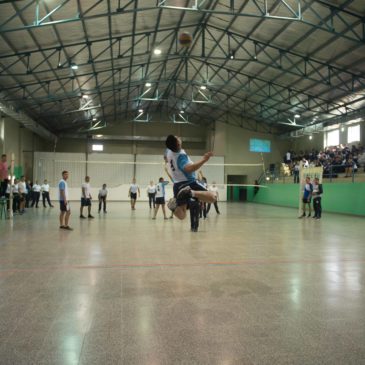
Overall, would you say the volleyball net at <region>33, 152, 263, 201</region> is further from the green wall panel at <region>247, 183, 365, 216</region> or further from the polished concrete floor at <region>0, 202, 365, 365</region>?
the polished concrete floor at <region>0, 202, 365, 365</region>

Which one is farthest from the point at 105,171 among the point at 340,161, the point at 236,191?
the point at 340,161

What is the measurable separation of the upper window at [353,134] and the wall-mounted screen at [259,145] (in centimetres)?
952

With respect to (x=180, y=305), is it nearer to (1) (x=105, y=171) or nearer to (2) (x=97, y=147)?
(1) (x=105, y=171)

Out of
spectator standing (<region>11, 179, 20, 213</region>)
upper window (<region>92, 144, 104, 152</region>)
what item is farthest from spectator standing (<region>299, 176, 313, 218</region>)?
upper window (<region>92, 144, 104, 152</region>)

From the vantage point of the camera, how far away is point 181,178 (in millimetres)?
6035

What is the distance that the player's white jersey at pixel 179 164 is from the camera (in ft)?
19.0

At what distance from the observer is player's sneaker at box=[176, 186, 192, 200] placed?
5852mm

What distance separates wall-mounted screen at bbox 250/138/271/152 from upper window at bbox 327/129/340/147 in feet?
23.3

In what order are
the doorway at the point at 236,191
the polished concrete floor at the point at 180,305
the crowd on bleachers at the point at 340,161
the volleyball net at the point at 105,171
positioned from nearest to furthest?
the polished concrete floor at the point at 180,305
the crowd on bleachers at the point at 340,161
the volleyball net at the point at 105,171
the doorway at the point at 236,191

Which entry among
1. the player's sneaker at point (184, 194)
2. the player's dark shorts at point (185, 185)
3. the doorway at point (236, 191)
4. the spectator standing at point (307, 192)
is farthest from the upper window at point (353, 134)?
the player's sneaker at point (184, 194)

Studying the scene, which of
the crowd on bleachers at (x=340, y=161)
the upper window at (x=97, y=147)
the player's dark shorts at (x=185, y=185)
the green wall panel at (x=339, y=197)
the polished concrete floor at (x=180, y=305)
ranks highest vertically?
Answer: the upper window at (x=97, y=147)

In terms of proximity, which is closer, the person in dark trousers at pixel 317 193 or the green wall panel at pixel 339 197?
the person in dark trousers at pixel 317 193

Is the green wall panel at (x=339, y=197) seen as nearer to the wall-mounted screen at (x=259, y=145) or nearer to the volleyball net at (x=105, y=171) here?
the volleyball net at (x=105, y=171)

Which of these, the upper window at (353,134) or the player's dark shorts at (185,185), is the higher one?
the upper window at (353,134)
